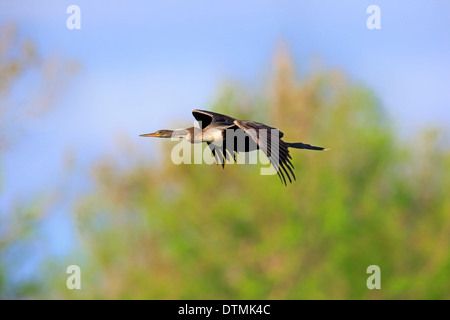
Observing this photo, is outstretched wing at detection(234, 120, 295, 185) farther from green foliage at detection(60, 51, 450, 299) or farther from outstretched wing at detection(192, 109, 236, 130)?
green foliage at detection(60, 51, 450, 299)

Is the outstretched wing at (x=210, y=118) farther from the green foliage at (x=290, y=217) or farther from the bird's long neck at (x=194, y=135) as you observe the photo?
the green foliage at (x=290, y=217)

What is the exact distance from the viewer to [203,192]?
2398cm

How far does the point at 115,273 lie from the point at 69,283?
1739 mm

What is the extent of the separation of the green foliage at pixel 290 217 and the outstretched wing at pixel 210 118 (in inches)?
503

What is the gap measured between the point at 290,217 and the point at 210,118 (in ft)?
46.4

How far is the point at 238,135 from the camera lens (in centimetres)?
898

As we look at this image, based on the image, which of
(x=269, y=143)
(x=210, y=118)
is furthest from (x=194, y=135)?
(x=269, y=143)

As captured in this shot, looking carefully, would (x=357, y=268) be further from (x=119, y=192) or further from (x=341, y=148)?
(x=119, y=192)

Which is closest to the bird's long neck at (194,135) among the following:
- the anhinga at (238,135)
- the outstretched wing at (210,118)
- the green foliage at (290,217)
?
the anhinga at (238,135)

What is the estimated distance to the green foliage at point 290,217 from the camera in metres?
22.8

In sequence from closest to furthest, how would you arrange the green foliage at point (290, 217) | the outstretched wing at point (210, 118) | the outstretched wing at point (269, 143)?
Answer: 1. the outstretched wing at point (269, 143)
2. the outstretched wing at point (210, 118)
3. the green foliage at point (290, 217)

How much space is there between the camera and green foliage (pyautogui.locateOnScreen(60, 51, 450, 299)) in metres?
22.8

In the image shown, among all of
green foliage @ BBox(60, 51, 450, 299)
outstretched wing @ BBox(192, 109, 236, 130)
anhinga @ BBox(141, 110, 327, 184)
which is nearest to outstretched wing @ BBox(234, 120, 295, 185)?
anhinga @ BBox(141, 110, 327, 184)
